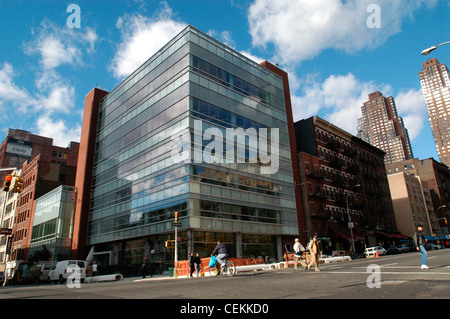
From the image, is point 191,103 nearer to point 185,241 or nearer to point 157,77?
point 157,77

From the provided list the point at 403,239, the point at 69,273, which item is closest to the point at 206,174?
the point at 69,273

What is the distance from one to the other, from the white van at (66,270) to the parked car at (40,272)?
264cm

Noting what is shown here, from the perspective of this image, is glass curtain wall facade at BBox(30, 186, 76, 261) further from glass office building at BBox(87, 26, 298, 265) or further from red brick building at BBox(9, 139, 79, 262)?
red brick building at BBox(9, 139, 79, 262)

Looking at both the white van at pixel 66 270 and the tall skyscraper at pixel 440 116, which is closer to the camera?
the white van at pixel 66 270

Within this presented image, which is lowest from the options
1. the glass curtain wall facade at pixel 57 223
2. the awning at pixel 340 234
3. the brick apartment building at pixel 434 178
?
the awning at pixel 340 234

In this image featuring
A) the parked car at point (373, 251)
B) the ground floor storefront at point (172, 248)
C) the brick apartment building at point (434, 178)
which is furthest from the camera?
the brick apartment building at point (434, 178)

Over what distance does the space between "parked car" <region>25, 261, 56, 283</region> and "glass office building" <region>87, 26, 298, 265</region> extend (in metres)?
9.39

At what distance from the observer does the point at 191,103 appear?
33.7m

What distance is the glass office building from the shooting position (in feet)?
107

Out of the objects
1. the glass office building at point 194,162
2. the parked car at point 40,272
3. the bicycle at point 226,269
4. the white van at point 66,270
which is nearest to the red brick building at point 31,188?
the glass office building at point 194,162

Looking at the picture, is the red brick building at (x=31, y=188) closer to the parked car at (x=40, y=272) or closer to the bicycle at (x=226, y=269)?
the parked car at (x=40, y=272)

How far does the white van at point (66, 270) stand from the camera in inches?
966

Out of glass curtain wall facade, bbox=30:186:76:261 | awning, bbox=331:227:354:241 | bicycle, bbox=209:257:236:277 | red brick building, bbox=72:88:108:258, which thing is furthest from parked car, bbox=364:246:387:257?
glass curtain wall facade, bbox=30:186:76:261

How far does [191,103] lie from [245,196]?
12.0 m
